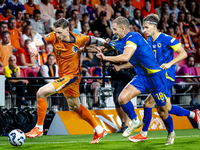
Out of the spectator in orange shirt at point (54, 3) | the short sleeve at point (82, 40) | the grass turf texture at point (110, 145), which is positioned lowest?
the grass turf texture at point (110, 145)

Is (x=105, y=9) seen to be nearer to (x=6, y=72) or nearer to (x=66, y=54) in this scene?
(x=6, y=72)

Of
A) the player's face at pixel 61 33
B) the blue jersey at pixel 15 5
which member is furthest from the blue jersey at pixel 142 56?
the blue jersey at pixel 15 5

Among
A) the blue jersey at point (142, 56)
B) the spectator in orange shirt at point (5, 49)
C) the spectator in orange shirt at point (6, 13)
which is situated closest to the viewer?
the blue jersey at point (142, 56)

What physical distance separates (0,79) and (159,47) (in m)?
3.83

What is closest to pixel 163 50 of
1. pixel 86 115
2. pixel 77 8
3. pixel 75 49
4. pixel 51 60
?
pixel 75 49

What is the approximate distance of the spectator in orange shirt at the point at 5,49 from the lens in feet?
31.9

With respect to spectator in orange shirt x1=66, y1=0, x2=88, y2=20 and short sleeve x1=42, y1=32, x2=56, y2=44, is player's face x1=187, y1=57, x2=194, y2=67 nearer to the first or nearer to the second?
spectator in orange shirt x1=66, y1=0, x2=88, y2=20

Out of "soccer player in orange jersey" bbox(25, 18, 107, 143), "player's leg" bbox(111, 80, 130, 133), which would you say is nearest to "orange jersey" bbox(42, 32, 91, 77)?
"soccer player in orange jersey" bbox(25, 18, 107, 143)

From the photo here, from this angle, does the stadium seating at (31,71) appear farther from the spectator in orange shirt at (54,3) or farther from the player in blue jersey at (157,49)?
the player in blue jersey at (157,49)

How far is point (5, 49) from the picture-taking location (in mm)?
9812

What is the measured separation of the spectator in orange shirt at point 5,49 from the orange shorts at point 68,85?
4324 millimetres

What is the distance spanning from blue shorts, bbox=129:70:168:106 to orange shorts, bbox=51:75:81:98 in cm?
110

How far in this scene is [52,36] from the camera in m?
6.06

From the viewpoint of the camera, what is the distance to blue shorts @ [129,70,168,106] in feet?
17.8
